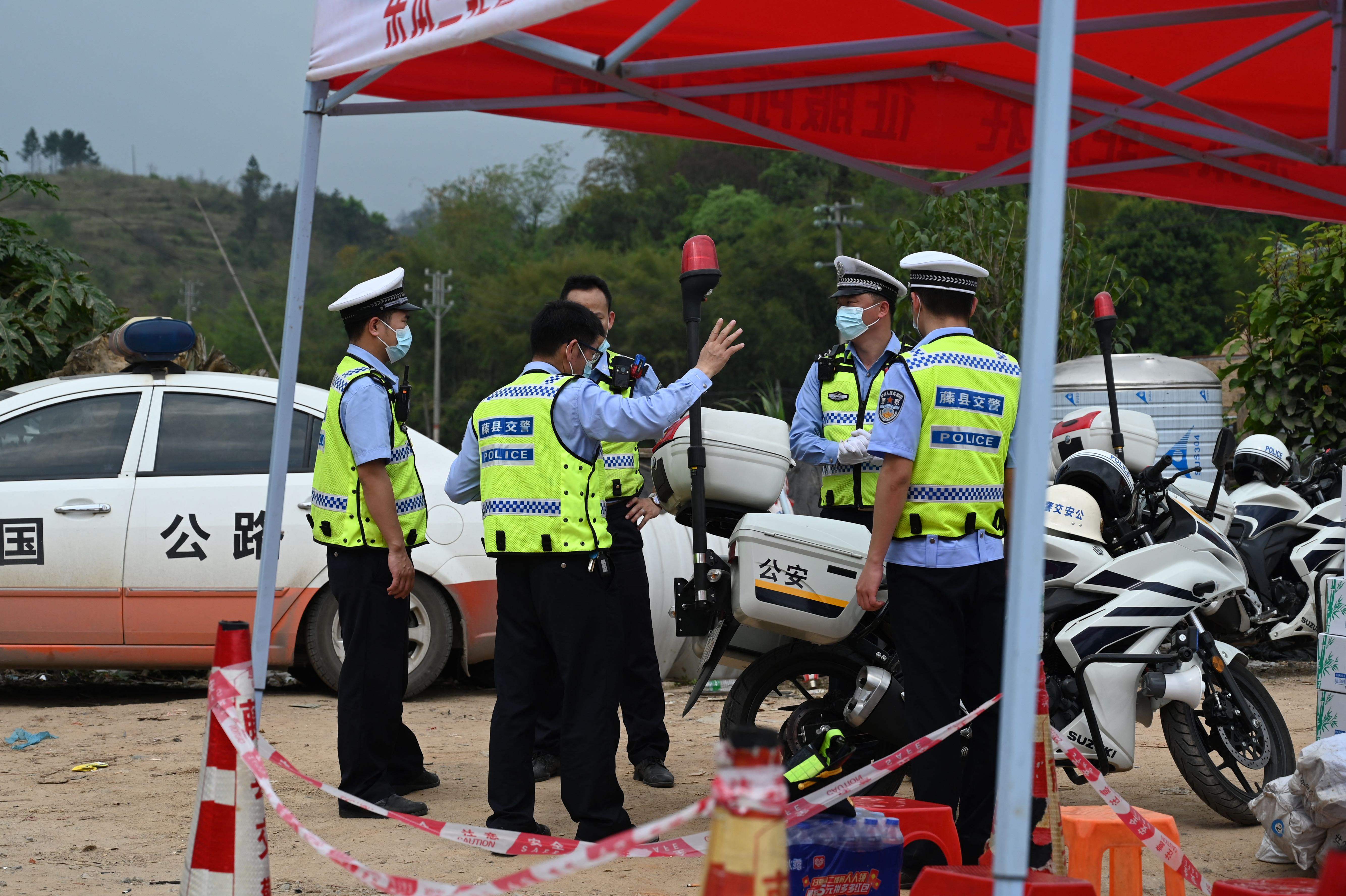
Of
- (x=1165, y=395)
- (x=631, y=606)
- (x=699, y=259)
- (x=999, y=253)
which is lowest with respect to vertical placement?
(x=631, y=606)

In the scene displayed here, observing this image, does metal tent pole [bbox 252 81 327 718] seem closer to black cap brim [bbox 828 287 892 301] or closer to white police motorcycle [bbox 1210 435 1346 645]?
black cap brim [bbox 828 287 892 301]

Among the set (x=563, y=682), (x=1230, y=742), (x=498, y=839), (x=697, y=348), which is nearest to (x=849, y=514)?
(x=697, y=348)

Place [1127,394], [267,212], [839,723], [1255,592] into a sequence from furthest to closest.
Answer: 1. [267,212]
2. [1127,394]
3. [1255,592]
4. [839,723]

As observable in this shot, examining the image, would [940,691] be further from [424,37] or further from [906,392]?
[424,37]

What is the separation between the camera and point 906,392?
3.91 meters

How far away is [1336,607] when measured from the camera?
14.8ft

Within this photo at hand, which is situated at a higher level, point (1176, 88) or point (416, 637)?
point (1176, 88)

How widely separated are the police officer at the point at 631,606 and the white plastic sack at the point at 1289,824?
2.21 metres

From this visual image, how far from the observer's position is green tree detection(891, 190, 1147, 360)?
39.8ft

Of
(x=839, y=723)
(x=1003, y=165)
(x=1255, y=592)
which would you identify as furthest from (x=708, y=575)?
(x=1255, y=592)

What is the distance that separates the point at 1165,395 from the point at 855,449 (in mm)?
7372

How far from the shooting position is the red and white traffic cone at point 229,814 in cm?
306

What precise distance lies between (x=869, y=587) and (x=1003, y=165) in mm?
2198

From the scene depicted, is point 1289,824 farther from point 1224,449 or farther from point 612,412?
point 612,412
